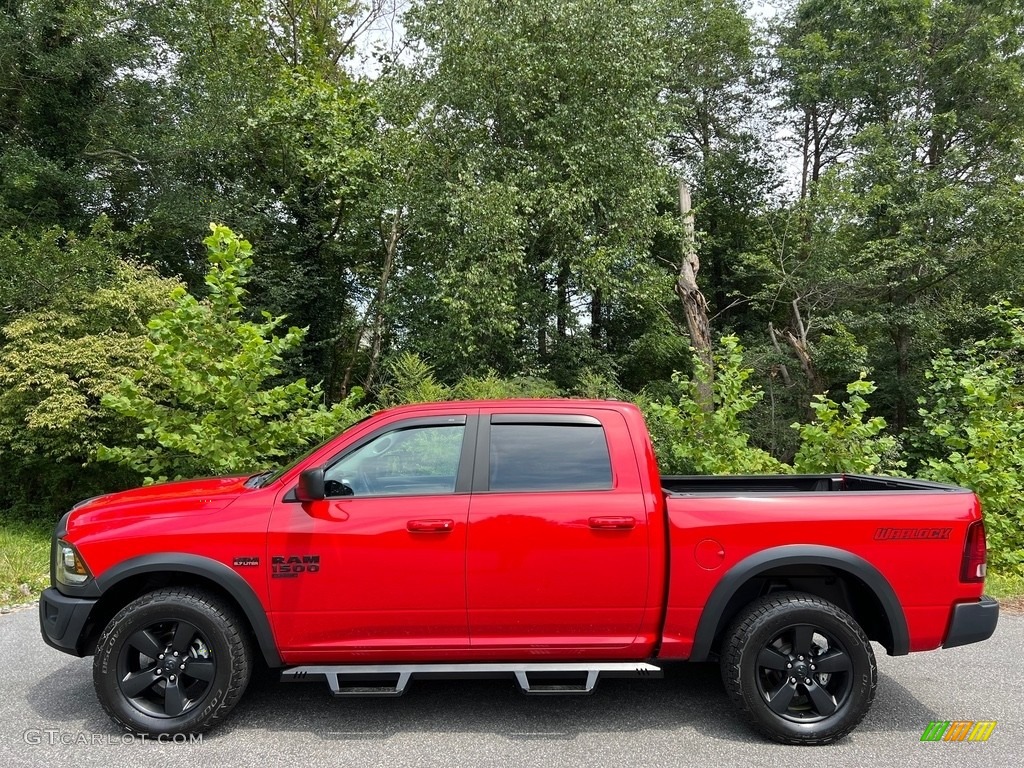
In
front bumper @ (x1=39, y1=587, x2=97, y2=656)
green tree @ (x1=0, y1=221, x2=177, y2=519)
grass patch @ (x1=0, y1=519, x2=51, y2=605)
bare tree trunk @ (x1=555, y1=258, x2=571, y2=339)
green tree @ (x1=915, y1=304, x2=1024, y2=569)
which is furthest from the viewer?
bare tree trunk @ (x1=555, y1=258, x2=571, y2=339)

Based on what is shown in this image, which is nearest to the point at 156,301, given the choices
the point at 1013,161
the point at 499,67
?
the point at 499,67

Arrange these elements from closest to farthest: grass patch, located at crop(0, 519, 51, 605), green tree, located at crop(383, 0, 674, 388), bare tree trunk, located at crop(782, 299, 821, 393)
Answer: grass patch, located at crop(0, 519, 51, 605) → green tree, located at crop(383, 0, 674, 388) → bare tree trunk, located at crop(782, 299, 821, 393)

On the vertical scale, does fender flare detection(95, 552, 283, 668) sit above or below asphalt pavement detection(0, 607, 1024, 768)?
above

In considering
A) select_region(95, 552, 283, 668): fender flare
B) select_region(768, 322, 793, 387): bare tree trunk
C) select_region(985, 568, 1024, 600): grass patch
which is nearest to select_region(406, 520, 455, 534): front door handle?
select_region(95, 552, 283, 668): fender flare

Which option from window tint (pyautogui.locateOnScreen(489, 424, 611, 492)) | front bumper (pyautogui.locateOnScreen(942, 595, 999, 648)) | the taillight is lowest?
front bumper (pyautogui.locateOnScreen(942, 595, 999, 648))

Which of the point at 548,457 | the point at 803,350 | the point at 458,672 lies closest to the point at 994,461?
the point at 548,457

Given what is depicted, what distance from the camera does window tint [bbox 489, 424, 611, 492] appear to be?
380cm

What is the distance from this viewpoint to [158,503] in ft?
12.8

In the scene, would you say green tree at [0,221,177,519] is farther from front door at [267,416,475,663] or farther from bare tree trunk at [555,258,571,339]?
bare tree trunk at [555,258,571,339]

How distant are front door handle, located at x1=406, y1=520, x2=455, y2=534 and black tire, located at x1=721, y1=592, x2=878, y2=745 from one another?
162 cm

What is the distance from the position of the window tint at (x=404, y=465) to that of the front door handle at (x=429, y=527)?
0.19m

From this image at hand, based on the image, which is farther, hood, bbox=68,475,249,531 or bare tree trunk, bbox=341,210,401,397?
bare tree trunk, bbox=341,210,401,397

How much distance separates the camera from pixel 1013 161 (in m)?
16.2

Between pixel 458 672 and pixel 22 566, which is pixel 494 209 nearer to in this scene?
pixel 22 566
